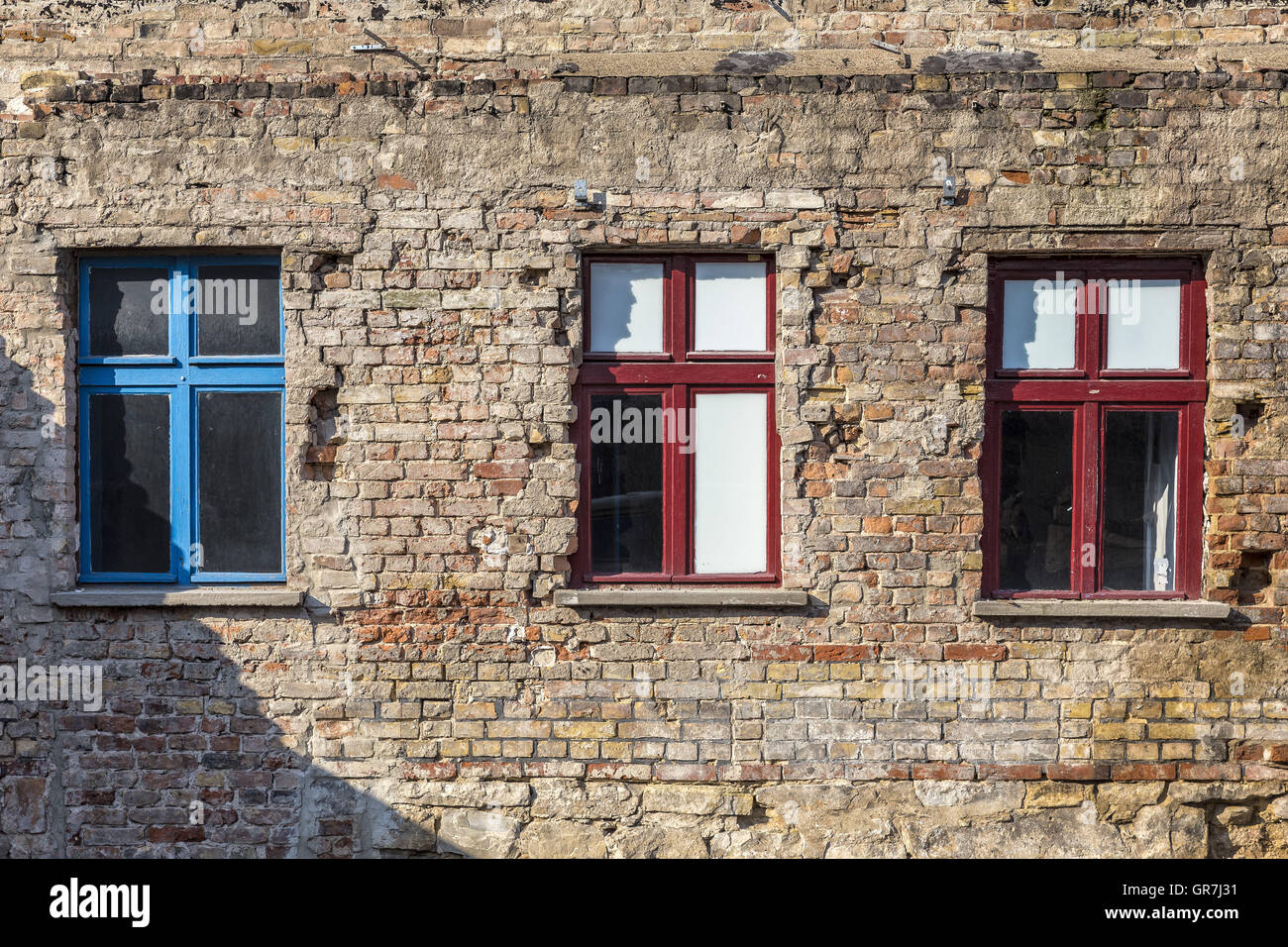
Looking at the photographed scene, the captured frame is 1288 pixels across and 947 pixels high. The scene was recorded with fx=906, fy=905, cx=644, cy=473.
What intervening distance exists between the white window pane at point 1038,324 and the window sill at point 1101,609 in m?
1.24

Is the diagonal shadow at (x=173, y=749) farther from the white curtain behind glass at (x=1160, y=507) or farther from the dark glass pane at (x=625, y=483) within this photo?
the white curtain behind glass at (x=1160, y=507)

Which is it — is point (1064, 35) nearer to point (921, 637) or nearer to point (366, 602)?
point (921, 637)

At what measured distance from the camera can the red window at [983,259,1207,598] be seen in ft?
15.5

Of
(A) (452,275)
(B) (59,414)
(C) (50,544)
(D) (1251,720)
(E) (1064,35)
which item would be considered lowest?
(D) (1251,720)

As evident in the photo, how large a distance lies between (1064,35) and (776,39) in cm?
147

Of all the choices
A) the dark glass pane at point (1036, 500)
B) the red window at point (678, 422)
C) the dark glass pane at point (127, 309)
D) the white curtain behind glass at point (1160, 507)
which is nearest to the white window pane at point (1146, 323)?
the white curtain behind glass at point (1160, 507)

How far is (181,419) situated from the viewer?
4.80 meters

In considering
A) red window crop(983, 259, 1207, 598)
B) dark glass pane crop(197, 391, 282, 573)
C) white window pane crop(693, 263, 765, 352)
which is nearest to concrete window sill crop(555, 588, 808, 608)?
red window crop(983, 259, 1207, 598)

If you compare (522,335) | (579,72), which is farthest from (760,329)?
(579,72)

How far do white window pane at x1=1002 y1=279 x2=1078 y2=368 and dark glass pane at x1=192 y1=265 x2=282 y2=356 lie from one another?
385 cm

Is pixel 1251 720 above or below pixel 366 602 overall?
below

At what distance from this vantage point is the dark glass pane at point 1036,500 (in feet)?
15.6

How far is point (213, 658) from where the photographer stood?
15.3ft

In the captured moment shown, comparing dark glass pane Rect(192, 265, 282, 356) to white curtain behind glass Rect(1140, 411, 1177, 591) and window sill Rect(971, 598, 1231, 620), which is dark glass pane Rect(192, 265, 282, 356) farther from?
white curtain behind glass Rect(1140, 411, 1177, 591)
